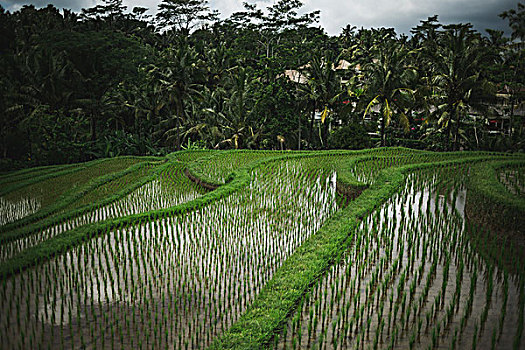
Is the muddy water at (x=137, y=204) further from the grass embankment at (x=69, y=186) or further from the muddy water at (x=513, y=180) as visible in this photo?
the muddy water at (x=513, y=180)

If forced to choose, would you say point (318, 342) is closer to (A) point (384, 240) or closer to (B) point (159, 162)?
(A) point (384, 240)

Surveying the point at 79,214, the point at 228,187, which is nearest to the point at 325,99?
the point at 228,187

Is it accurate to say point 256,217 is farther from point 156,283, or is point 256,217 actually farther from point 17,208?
point 17,208

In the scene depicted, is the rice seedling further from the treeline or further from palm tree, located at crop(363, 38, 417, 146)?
palm tree, located at crop(363, 38, 417, 146)

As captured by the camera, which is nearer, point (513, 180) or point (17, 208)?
point (513, 180)

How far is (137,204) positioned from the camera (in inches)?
280

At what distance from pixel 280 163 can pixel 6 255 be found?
667 centimetres

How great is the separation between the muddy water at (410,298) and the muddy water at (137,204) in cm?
352

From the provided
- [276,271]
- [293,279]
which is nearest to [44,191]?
[276,271]

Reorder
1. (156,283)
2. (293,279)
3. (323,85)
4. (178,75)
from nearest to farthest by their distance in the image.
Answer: (293,279)
(156,283)
(178,75)
(323,85)

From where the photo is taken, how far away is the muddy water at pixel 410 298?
10.0ft

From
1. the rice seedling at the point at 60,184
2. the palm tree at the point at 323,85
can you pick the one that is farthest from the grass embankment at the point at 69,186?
the palm tree at the point at 323,85

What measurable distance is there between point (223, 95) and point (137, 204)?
37.3ft

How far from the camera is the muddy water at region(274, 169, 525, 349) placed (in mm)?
3049
